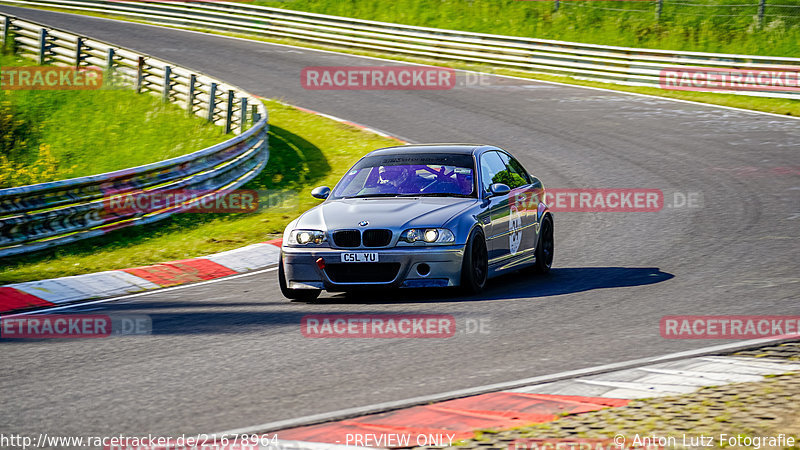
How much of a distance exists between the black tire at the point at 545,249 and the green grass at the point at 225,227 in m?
4.16

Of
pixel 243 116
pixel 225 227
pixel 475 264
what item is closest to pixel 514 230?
pixel 475 264

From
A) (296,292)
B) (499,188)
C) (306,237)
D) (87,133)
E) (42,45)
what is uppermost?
(499,188)

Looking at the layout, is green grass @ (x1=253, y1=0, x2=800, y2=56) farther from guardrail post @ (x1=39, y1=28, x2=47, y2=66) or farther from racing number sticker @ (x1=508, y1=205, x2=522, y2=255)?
racing number sticker @ (x1=508, y1=205, x2=522, y2=255)

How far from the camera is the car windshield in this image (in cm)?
1022

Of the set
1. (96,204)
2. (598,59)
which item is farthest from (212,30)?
(96,204)

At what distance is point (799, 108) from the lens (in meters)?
23.0

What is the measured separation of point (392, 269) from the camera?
29.9 feet

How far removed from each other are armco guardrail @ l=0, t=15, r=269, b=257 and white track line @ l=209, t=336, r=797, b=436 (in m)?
7.92

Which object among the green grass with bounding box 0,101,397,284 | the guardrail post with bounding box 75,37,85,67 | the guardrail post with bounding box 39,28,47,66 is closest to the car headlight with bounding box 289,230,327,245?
the green grass with bounding box 0,101,397,284

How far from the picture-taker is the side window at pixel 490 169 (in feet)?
34.1

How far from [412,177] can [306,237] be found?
4.95ft

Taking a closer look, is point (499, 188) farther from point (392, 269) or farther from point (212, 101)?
point (212, 101)

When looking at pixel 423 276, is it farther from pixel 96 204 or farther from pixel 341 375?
pixel 96 204

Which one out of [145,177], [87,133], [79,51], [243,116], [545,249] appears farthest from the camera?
[79,51]
